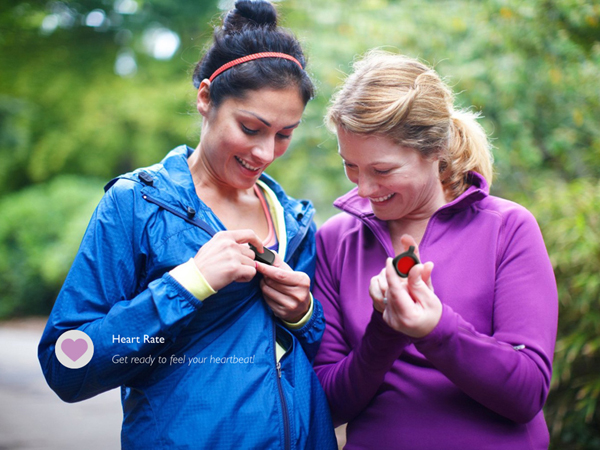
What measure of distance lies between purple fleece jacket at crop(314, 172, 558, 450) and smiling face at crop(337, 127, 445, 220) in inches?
4.2

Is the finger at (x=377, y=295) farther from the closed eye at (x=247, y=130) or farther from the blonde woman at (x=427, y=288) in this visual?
the closed eye at (x=247, y=130)

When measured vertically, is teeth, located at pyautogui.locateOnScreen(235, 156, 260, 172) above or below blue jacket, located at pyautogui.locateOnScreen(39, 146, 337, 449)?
above

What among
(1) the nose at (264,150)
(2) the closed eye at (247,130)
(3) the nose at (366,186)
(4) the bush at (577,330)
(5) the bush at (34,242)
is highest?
(2) the closed eye at (247,130)

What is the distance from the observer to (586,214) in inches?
155

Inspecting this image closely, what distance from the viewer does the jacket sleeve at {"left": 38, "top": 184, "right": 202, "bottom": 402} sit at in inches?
64.3

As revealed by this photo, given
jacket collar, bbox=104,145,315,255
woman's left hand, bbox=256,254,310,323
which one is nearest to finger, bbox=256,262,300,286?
woman's left hand, bbox=256,254,310,323

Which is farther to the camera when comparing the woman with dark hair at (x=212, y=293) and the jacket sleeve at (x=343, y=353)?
the jacket sleeve at (x=343, y=353)

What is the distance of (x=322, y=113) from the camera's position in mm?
6566

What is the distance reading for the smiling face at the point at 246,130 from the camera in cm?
196

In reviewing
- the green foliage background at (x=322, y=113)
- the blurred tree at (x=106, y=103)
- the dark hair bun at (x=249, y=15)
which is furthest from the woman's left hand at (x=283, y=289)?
the blurred tree at (x=106, y=103)

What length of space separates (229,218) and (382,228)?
58cm

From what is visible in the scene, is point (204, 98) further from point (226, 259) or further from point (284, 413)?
point (284, 413)

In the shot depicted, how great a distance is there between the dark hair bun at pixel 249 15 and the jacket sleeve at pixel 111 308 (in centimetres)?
79

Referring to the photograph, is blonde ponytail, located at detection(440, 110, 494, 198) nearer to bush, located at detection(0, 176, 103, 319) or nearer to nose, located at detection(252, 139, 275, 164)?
nose, located at detection(252, 139, 275, 164)
